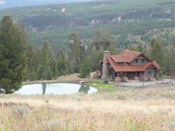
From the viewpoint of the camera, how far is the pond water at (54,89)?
107ft

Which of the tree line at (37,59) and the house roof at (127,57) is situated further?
the house roof at (127,57)

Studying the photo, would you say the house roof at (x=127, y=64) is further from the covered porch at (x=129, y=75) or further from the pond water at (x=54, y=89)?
the pond water at (x=54, y=89)

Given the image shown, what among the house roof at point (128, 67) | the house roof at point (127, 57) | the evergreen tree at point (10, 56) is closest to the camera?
the evergreen tree at point (10, 56)

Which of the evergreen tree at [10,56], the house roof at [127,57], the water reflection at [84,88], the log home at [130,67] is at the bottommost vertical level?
the water reflection at [84,88]

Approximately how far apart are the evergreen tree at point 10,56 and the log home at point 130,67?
18.6m

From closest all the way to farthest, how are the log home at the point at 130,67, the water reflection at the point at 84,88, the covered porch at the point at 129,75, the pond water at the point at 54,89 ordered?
the pond water at the point at 54,89
the water reflection at the point at 84,88
the covered porch at the point at 129,75
the log home at the point at 130,67

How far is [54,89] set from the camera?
34750mm

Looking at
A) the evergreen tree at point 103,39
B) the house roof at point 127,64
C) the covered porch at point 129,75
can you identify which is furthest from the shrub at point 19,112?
the evergreen tree at point 103,39

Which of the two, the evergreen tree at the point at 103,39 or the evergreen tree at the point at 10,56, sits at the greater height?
the evergreen tree at the point at 10,56

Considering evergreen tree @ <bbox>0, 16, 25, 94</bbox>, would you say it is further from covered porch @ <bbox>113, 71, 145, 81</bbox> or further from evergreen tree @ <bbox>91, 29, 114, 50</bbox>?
evergreen tree @ <bbox>91, 29, 114, 50</bbox>

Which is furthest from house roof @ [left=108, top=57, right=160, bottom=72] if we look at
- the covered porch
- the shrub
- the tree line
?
the shrub

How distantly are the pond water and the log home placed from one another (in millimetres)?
6516

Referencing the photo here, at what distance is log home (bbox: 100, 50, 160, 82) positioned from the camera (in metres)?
39.7

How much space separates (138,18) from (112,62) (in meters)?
157
